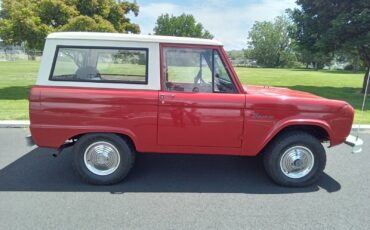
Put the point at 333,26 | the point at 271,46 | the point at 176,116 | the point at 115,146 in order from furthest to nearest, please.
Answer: the point at 271,46, the point at 333,26, the point at 115,146, the point at 176,116

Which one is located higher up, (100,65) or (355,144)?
(100,65)

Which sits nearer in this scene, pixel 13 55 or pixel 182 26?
pixel 13 55

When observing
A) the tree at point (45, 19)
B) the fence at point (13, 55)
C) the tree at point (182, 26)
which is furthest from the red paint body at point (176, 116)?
the tree at point (182, 26)

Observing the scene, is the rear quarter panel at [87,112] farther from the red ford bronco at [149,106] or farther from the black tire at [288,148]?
the black tire at [288,148]

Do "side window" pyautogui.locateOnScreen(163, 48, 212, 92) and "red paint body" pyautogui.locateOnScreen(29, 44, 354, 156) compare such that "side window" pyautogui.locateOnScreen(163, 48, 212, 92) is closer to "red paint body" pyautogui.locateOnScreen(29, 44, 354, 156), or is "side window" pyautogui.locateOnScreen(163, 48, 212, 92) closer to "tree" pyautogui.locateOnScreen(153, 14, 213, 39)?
"red paint body" pyautogui.locateOnScreen(29, 44, 354, 156)

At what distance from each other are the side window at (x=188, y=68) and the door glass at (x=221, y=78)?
3.0 inches

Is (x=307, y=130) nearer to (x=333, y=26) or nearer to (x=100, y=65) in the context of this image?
(x=100, y=65)

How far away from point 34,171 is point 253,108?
3.20 metres

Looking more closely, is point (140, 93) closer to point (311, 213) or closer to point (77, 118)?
point (77, 118)

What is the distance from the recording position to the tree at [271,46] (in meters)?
80.0

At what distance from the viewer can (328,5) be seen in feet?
46.9

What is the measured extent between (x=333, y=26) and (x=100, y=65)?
1223 centimetres

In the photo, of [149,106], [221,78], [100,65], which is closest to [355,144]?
[221,78]

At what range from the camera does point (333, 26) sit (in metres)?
13.6
